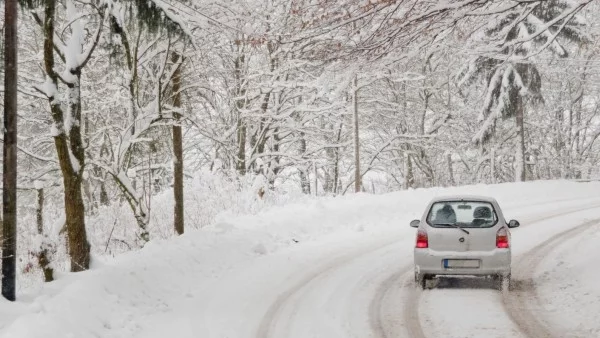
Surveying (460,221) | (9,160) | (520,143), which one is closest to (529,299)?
(460,221)

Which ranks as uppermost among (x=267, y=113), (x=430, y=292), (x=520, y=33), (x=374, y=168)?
(x=520, y=33)

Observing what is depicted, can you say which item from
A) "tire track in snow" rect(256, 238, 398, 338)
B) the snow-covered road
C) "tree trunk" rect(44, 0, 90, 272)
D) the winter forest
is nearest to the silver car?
the snow-covered road

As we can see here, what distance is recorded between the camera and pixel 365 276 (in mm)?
10734

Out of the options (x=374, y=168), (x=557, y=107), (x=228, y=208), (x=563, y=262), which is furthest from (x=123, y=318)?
(x=557, y=107)

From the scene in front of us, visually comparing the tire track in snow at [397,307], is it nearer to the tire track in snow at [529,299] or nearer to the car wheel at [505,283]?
the tire track in snow at [529,299]

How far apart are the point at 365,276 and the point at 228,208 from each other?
9962 millimetres

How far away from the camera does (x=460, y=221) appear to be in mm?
9945

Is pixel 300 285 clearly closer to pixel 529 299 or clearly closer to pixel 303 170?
pixel 529 299

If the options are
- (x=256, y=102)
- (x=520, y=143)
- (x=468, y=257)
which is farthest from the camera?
(x=520, y=143)

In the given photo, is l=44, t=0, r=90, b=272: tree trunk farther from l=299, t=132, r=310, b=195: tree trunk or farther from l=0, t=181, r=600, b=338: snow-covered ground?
l=299, t=132, r=310, b=195: tree trunk

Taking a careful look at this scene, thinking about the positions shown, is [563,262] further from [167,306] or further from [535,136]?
[535,136]

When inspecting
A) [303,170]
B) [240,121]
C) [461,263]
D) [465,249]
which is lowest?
[461,263]

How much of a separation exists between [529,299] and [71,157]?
8631 millimetres

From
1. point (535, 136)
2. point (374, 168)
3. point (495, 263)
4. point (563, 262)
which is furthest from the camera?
point (535, 136)
